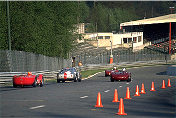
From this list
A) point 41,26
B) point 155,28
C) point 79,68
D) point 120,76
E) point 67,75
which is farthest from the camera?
point 155,28

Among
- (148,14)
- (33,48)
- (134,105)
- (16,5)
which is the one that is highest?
(148,14)

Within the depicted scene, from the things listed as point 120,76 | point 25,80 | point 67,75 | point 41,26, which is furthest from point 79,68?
point 25,80

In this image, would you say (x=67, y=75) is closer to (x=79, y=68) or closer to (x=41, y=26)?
→ (x=41, y=26)

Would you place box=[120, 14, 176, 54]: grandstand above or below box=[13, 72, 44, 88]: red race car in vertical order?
above

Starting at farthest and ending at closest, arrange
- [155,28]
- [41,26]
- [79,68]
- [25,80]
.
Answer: [155,28], [79,68], [41,26], [25,80]

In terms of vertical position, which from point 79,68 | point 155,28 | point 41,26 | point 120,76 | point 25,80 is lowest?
point 120,76

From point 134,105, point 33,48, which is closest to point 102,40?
point 33,48

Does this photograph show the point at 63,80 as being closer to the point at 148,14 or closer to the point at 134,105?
the point at 134,105

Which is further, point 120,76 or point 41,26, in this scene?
point 41,26

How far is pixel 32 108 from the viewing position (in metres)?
15.9

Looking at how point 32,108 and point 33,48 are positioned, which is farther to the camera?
point 33,48

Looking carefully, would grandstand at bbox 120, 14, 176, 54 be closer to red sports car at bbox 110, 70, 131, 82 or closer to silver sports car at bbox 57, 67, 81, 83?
red sports car at bbox 110, 70, 131, 82

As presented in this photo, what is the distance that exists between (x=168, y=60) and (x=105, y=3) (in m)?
75.0

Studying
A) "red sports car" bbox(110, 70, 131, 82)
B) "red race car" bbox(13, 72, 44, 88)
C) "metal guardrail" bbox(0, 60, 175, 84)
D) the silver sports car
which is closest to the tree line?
"metal guardrail" bbox(0, 60, 175, 84)
